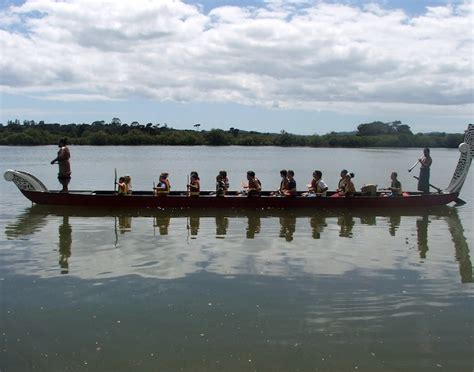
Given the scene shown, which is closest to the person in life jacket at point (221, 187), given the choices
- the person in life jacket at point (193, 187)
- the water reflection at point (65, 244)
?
the person in life jacket at point (193, 187)

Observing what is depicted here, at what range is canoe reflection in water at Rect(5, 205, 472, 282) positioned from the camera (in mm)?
11164

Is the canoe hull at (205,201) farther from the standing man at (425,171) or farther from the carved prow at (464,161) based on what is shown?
the carved prow at (464,161)

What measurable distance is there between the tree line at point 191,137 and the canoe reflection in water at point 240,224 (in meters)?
63.3

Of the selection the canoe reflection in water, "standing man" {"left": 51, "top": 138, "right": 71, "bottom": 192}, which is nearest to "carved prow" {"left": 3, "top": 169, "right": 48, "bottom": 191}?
the canoe reflection in water

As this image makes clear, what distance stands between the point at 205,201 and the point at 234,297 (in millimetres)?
8673

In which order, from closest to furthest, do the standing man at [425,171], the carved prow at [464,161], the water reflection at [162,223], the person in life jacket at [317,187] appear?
the water reflection at [162,223] < the person in life jacket at [317,187] < the standing man at [425,171] < the carved prow at [464,161]

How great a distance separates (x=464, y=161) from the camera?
697 inches

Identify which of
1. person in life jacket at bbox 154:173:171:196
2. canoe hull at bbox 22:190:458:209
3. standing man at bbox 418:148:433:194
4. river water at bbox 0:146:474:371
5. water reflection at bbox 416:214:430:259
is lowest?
river water at bbox 0:146:474:371

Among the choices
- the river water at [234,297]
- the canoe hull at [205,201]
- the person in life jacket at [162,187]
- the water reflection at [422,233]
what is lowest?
the river water at [234,297]

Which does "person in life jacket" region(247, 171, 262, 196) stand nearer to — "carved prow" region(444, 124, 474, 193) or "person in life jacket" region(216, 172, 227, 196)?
"person in life jacket" region(216, 172, 227, 196)

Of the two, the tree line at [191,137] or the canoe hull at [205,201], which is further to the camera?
the tree line at [191,137]

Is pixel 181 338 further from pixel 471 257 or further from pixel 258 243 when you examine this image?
pixel 471 257

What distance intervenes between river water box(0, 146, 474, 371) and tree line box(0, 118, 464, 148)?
68000mm

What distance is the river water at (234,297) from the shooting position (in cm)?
570
